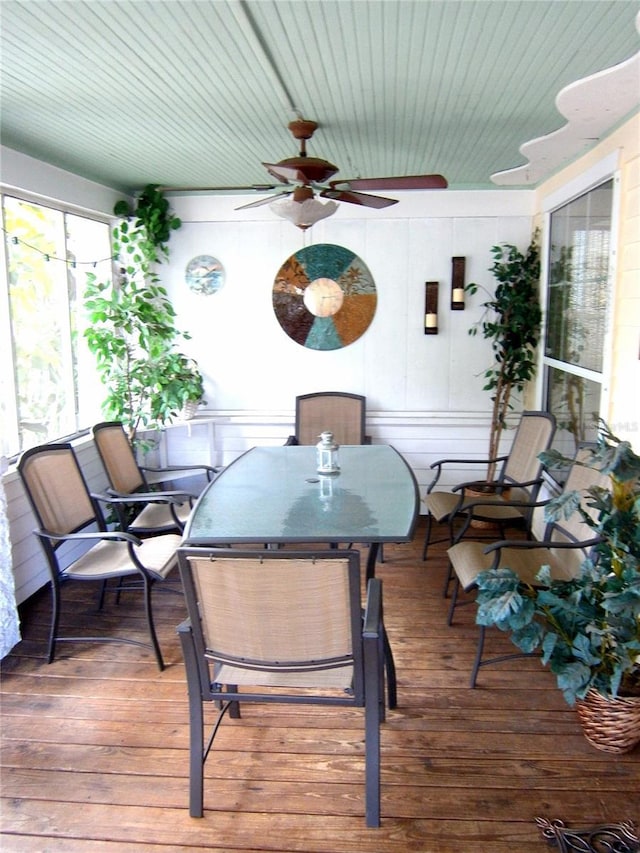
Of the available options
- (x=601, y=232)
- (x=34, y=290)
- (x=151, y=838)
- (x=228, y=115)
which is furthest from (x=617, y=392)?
(x=34, y=290)

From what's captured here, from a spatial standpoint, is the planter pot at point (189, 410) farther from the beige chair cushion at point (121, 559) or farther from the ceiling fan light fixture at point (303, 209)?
the ceiling fan light fixture at point (303, 209)

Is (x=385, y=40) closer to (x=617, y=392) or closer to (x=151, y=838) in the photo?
(x=617, y=392)

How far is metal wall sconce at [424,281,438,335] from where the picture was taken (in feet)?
15.9

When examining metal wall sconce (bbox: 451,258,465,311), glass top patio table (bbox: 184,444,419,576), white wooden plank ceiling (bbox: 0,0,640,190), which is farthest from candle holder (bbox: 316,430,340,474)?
metal wall sconce (bbox: 451,258,465,311)

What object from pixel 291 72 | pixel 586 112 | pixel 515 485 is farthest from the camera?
pixel 515 485

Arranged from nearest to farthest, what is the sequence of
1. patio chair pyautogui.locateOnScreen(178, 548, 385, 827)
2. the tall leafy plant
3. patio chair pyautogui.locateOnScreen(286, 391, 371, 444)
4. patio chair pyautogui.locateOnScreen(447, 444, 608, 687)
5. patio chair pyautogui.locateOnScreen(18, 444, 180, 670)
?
patio chair pyautogui.locateOnScreen(178, 548, 385, 827), the tall leafy plant, patio chair pyautogui.locateOnScreen(447, 444, 608, 687), patio chair pyautogui.locateOnScreen(18, 444, 180, 670), patio chair pyautogui.locateOnScreen(286, 391, 371, 444)

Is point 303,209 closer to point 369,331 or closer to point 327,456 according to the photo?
point 327,456

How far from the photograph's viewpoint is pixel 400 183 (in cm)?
287

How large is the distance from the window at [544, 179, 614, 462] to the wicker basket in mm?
1365

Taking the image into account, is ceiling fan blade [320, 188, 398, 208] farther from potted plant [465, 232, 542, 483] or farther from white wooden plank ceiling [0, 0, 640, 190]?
potted plant [465, 232, 542, 483]

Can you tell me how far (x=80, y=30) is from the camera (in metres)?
2.08

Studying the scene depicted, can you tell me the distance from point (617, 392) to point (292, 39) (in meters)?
2.00

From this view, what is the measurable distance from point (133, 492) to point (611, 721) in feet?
9.01

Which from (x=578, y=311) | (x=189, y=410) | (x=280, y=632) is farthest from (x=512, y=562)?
(x=189, y=410)
